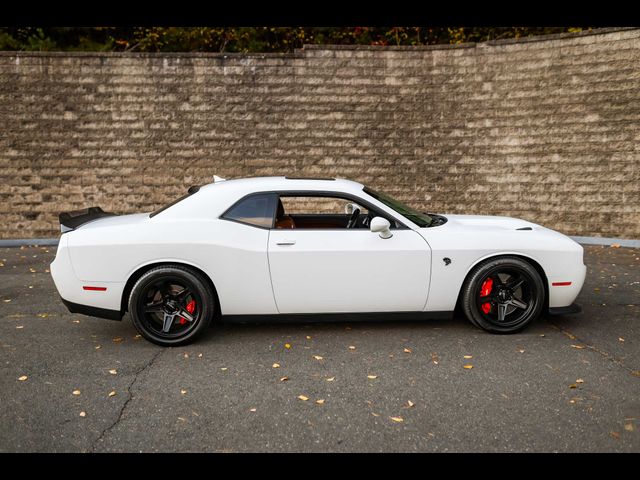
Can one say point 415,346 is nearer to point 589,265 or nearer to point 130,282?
point 130,282

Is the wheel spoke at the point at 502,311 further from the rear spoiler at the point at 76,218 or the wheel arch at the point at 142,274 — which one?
the rear spoiler at the point at 76,218

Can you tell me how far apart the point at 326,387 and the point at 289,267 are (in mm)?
1222

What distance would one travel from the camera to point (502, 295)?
197 inches

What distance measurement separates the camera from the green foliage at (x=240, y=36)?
44.4 feet

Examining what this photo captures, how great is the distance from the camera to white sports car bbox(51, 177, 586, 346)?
4.76m

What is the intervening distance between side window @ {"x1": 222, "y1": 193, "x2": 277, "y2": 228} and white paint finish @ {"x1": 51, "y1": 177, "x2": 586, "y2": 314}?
62mm

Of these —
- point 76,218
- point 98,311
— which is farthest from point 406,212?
point 76,218

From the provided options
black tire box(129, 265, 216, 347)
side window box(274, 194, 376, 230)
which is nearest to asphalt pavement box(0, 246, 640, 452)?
black tire box(129, 265, 216, 347)

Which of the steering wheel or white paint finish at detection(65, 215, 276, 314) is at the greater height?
the steering wheel

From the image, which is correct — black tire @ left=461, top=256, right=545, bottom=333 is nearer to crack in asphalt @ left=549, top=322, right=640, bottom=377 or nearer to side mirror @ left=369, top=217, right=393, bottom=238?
crack in asphalt @ left=549, top=322, right=640, bottom=377

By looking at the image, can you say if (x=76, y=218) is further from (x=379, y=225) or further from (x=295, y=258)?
(x=379, y=225)

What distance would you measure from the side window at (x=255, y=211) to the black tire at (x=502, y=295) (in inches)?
72.2

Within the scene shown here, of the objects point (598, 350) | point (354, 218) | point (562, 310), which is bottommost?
point (598, 350)
